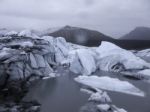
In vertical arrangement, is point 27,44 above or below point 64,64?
above

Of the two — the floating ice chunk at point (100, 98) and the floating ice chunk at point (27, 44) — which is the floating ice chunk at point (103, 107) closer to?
the floating ice chunk at point (100, 98)

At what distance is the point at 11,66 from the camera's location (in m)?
8.72

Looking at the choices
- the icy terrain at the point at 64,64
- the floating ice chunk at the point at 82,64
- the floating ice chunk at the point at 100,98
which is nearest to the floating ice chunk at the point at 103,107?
the icy terrain at the point at 64,64

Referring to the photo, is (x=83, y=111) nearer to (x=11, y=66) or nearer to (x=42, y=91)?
(x=42, y=91)

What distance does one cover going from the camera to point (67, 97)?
24.4ft

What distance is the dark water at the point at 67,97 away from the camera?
21.4 ft

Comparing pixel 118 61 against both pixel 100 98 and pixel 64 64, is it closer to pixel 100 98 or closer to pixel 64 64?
pixel 64 64

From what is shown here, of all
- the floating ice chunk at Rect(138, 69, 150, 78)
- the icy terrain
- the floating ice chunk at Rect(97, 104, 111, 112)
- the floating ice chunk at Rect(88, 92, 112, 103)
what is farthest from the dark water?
the floating ice chunk at Rect(138, 69, 150, 78)

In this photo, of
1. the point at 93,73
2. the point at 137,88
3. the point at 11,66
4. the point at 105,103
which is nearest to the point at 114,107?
the point at 105,103

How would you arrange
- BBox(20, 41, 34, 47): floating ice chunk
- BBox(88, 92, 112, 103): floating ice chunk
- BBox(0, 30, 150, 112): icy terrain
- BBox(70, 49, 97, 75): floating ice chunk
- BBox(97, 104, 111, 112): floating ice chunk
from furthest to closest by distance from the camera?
BBox(70, 49, 97, 75): floating ice chunk < BBox(20, 41, 34, 47): floating ice chunk < BBox(0, 30, 150, 112): icy terrain < BBox(88, 92, 112, 103): floating ice chunk < BBox(97, 104, 111, 112): floating ice chunk

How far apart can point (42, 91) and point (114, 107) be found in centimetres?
276

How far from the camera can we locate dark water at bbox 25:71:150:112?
6520 millimetres

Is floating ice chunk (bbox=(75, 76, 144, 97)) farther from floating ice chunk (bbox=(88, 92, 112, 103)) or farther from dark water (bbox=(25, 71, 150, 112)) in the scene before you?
floating ice chunk (bbox=(88, 92, 112, 103))

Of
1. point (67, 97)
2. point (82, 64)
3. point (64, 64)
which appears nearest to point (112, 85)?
point (67, 97)
